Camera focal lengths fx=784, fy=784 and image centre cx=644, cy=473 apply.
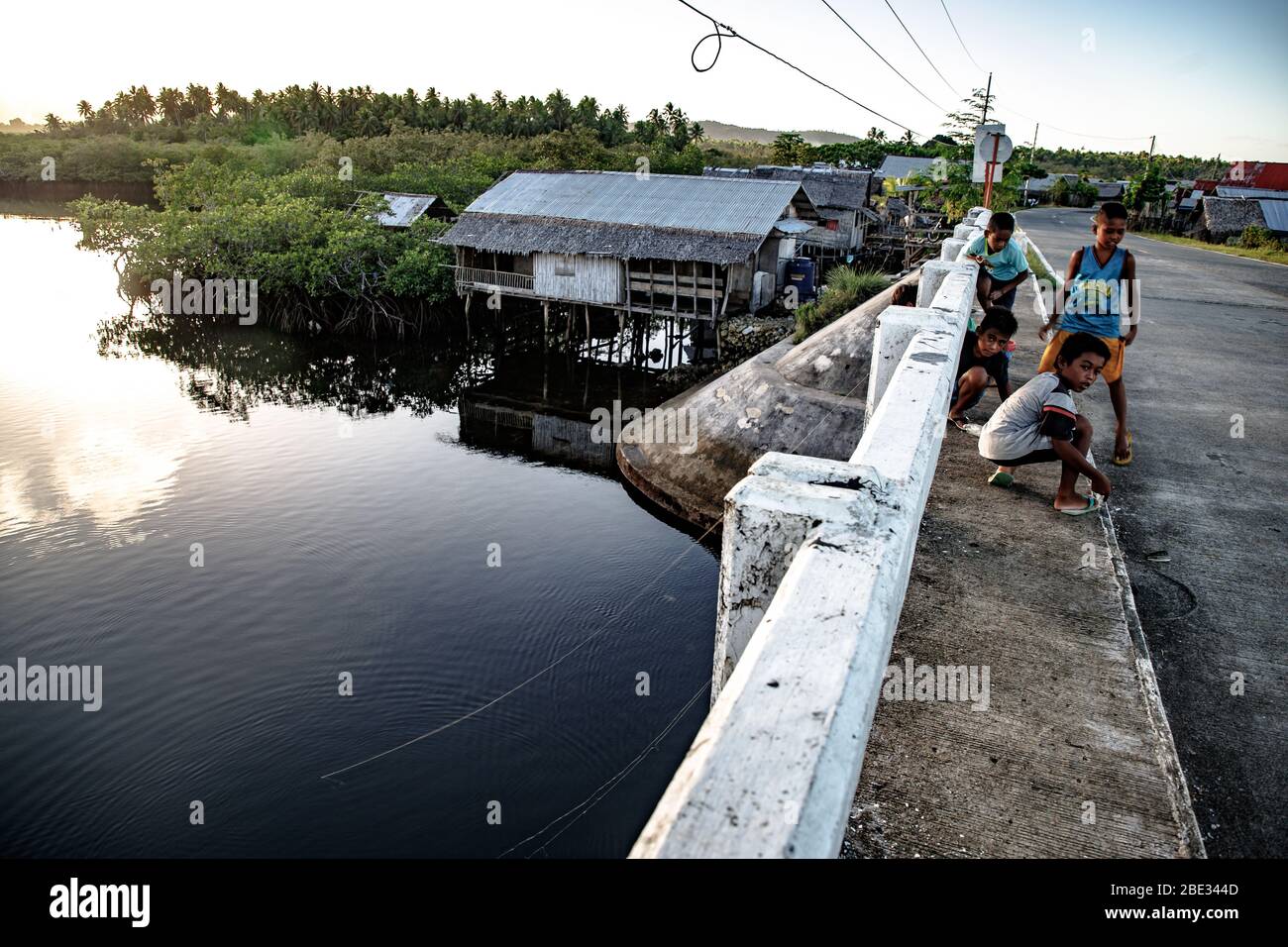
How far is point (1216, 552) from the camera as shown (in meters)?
4.41

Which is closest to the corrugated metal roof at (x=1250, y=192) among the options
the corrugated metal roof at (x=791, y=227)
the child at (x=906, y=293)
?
the corrugated metal roof at (x=791, y=227)

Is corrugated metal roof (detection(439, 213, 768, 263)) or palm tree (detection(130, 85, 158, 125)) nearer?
corrugated metal roof (detection(439, 213, 768, 263))

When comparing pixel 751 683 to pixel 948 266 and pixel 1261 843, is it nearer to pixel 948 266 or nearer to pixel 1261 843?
pixel 1261 843

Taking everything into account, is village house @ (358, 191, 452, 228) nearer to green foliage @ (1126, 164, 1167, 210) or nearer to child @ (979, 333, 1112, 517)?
child @ (979, 333, 1112, 517)

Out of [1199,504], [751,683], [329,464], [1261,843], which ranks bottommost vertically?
[329,464]

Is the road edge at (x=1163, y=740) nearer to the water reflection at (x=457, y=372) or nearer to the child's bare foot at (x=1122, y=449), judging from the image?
the child's bare foot at (x=1122, y=449)

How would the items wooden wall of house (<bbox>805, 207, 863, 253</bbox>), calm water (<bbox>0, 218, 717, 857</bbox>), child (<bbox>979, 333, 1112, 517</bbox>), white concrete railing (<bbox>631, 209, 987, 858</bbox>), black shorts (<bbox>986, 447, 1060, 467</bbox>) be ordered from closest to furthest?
1. white concrete railing (<bbox>631, 209, 987, 858</bbox>)
2. child (<bbox>979, 333, 1112, 517</bbox>)
3. black shorts (<bbox>986, 447, 1060, 467</bbox>)
4. calm water (<bbox>0, 218, 717, 857</bbox>)
5. wooden wall of house (<bbox>805, 207, 863, 253</bbox>)

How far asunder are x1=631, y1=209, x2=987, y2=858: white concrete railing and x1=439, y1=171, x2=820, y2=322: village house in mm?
23845

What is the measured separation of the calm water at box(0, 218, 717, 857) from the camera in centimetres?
913

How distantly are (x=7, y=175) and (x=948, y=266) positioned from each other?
84423 millimetres

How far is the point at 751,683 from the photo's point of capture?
1.67m

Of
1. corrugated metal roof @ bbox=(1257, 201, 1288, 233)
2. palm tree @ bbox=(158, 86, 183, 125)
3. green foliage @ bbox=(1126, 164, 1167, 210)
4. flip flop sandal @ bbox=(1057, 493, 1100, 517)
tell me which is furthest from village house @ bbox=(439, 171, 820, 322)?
palm tree @ bbox=(158, 86, 183, 125)

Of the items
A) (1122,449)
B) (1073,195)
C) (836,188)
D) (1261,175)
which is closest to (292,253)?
(836,188)
